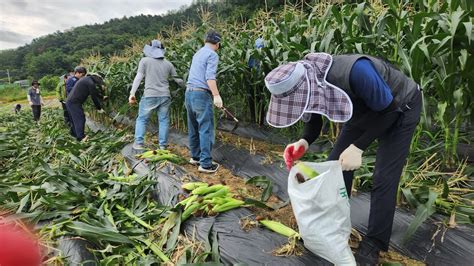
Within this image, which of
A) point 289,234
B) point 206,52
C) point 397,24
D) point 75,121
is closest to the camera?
point 289,234

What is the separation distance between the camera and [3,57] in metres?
50.3

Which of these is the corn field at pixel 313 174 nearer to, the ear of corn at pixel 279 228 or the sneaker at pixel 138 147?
the ear of corn at pixel 279 228

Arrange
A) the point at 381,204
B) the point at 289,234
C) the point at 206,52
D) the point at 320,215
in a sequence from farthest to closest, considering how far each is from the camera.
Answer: the point at 206,52 → the point at 289,234 → the point at 381,204 → the point at 320,215

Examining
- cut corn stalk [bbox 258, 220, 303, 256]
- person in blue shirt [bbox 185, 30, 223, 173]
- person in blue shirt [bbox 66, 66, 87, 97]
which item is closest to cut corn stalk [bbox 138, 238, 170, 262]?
cut corn stalk [bbox 258, 220, 303, 256]

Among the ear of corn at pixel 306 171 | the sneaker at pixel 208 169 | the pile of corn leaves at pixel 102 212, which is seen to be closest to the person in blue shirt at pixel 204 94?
the sneaker at pixel 208 169

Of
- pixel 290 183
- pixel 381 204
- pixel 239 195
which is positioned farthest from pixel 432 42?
pixel 239 195

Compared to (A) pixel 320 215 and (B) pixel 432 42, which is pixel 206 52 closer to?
(B) pixel 432 42

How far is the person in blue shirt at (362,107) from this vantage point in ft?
5.42

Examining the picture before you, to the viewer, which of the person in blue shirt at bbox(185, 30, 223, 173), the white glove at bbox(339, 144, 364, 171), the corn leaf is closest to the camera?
the white glove at bbox(339, 144, 364, 171)

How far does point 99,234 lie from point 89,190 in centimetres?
107

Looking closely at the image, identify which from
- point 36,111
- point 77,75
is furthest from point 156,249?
point 36,111

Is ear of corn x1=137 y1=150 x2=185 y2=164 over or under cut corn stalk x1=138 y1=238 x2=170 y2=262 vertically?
over

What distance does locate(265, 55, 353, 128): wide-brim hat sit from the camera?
163cm

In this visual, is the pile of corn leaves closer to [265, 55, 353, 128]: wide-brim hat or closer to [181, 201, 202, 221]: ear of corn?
[181, 201, 202, 221]: ear of corn
